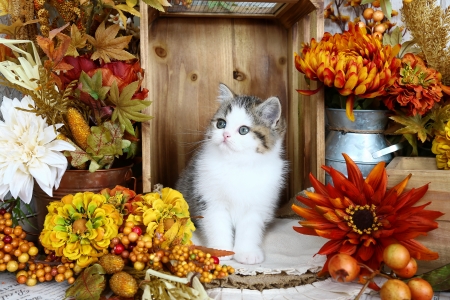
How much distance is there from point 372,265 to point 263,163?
1.21ft

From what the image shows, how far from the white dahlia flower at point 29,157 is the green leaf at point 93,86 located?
0.10 metres

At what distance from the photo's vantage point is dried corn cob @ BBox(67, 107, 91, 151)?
1.00 m

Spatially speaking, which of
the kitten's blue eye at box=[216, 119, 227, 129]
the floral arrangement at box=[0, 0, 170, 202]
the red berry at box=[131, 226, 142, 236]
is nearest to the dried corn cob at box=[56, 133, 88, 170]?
the floral arrangement at box=[0, 0, 170, 202]

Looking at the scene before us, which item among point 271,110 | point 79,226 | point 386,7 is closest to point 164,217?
point 79,226

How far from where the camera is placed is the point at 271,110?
117cm

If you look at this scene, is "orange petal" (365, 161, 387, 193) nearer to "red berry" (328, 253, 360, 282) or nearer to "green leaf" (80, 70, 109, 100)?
"red berry" (328, 253, 360, 282)

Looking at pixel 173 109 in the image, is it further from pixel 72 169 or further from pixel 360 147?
pixel 360 147

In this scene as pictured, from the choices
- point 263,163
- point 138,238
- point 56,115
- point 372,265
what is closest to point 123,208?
point 138,238

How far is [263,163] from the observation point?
3.82 ft

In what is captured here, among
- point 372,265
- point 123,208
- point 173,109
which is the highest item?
point 173,109

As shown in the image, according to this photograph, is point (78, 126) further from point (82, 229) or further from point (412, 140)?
point (412, 140)

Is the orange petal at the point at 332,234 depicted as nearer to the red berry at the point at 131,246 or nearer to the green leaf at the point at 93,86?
the red berry at the point at 131,246

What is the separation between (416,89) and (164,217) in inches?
26.6

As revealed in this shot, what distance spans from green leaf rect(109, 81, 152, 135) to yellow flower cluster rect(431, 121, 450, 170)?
2.28 feet
